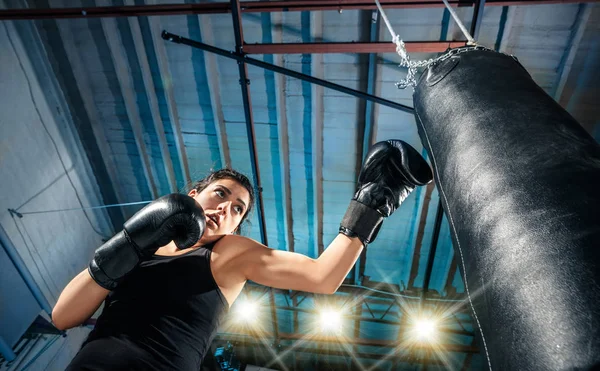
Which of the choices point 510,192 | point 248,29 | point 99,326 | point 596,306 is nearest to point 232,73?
point 248,29

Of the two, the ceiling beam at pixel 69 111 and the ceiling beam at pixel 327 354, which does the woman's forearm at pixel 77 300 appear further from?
the ceiling beam at pixel 327 354

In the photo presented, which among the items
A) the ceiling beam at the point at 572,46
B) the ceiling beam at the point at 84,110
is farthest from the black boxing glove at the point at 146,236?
the ceiling beam at the point at 572,46

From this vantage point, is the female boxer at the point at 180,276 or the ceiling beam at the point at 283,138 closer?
the female boxer at the point at 180,276

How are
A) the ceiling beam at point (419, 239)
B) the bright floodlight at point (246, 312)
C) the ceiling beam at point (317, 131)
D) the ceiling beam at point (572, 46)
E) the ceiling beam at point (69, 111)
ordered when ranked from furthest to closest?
the bright floodlight at point (246, 312) < the ceiling beam at point (419, 239) < the ceiling beam at point (69, 111) < the ceiling beam at point (317, 131) < the ceiling beam at point (572, 46)

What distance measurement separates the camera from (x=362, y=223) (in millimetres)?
1943

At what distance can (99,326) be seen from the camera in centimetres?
171

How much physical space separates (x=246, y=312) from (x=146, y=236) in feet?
17.3

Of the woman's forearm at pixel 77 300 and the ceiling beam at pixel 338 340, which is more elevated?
the ceiling beam at pixel 338 340

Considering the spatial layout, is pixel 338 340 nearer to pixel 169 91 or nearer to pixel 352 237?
pixel 352 237

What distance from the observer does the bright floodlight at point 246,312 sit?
6.41m

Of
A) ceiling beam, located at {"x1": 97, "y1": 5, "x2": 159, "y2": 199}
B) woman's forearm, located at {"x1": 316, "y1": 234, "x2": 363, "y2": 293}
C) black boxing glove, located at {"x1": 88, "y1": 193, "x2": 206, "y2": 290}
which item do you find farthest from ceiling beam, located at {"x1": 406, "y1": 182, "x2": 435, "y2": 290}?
ceiling beam, located at {"x1": 97, "y1": 5, "x2": 159, "y2": 199}

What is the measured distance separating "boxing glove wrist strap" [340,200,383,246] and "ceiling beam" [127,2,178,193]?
379 cm

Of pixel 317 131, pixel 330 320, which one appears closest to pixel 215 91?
pixel 317 131

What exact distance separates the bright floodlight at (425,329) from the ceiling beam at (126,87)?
5.88 m
